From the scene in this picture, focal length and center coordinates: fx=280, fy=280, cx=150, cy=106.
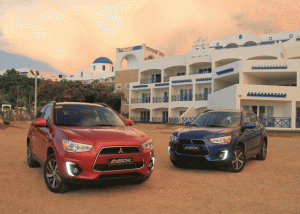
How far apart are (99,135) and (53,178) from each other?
1205mm

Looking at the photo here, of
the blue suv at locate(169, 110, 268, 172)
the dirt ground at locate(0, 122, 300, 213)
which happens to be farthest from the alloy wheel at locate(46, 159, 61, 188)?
the blue suv at locate(169, 110, 268, 172)

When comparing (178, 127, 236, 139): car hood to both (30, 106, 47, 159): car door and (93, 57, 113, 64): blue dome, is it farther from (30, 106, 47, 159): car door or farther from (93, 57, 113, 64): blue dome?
(93, 57, 113, 64): blue dome

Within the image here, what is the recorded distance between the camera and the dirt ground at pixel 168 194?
14.1 ft

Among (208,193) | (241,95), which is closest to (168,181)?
(208,193)

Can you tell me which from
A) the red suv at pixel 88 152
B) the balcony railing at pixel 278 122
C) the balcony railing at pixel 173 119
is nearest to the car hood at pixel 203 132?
the red suv at pixel 88 152

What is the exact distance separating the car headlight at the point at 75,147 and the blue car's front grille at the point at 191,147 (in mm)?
3187

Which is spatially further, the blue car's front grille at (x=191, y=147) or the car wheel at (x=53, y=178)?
the blue car's front grille at (x=191, y=147)

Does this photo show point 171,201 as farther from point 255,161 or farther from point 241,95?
point 241,95

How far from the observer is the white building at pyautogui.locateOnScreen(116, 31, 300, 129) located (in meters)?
24.8

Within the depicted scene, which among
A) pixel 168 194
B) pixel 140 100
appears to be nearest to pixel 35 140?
pixel 168 194

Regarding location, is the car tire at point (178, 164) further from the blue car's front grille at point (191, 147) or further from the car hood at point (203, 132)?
the car hood at point (203, 132)

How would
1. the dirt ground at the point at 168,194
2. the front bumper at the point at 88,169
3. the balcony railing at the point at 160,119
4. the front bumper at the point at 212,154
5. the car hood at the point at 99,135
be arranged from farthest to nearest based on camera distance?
1. the balcony railing at the point at 160,119
2. the front bumper at the point at 212,154
3. the car hood at the point at 99,135
4. the front bumper at the point at 88,169
5. the dirt ground at the point at 168,194

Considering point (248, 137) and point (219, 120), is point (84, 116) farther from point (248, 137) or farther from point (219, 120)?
point (248, 137)

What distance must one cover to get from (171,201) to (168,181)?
1408mm
